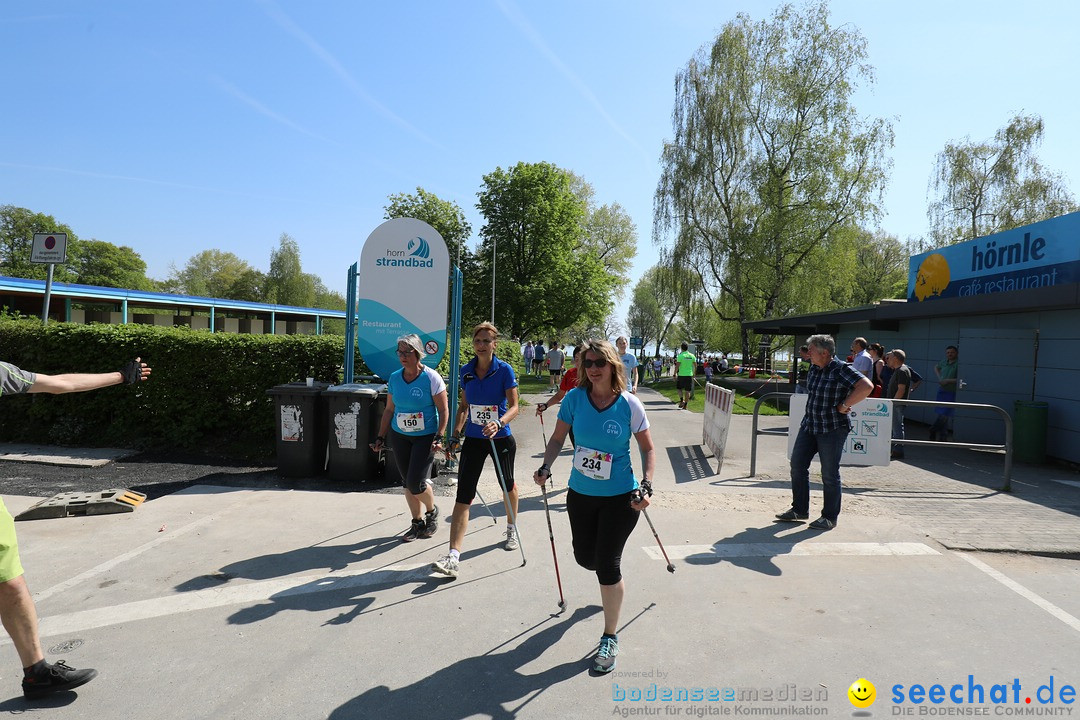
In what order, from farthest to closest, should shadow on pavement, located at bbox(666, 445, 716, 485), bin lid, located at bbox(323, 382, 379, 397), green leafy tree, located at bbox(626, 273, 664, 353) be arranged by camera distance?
1. green leafy tree, located at bbox(626, 273, 664, 353)
2. shadow on pavement, located at bbox(666, 445, 716, 485)
3. bin lid, located at bbox(323, 382, 379, 397)

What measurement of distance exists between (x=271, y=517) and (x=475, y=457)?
2.54 metres

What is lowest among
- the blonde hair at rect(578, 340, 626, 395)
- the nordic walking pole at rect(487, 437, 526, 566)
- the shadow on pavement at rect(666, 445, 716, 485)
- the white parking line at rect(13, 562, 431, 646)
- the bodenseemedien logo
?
the white parking line at rect(13, 562, 431, 646)

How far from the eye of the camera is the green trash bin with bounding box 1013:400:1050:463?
9.88 meters

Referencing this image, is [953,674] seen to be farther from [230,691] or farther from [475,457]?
[230,691]

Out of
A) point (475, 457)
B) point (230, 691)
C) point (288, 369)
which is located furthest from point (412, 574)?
point (288, 369)

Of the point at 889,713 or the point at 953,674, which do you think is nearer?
the point at 889,713

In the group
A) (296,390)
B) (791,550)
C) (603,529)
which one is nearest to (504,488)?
(603,529)

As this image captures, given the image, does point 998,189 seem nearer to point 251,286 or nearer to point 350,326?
point 350,326

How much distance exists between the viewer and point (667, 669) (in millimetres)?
3367

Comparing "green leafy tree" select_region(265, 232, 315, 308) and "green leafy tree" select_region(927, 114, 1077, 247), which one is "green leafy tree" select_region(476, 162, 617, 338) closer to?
"green leafy tree" select_region(927, 114, 1077, 247)

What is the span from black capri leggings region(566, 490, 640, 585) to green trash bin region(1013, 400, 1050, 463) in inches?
382

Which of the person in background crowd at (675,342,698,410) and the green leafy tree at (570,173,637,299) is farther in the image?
the green leafy tree at (570,173,637,299)

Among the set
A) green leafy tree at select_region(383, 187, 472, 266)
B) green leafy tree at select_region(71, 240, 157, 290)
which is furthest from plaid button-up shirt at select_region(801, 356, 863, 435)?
green leafy tree at select_region(71, 240, 157, 290)

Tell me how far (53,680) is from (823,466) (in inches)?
233
